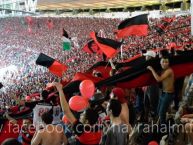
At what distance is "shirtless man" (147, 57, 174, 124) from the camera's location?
16.2 ft

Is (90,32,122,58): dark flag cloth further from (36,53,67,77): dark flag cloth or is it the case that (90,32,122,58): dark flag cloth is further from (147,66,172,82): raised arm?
(147,66,172,82): raised arm

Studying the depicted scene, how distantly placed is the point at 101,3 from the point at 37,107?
98.5ft

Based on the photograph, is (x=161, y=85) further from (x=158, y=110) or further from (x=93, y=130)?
(x=93, y=130)

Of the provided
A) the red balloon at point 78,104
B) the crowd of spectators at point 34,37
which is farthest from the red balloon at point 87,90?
the crowd of spectators at point 34,37

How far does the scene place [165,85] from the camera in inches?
198

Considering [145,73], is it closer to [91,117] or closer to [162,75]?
[162,75]

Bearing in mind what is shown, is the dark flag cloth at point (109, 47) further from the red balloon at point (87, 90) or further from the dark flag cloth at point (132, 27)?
the red balloon at point (87, 90)

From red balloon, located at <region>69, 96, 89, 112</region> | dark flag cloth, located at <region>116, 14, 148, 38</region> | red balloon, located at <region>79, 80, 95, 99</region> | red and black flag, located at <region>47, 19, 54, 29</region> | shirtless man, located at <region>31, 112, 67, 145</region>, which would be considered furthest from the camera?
red and black flag, located at <region>47, 19, 54, 29</region>

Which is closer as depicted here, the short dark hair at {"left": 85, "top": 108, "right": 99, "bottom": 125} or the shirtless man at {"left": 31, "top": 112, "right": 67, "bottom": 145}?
the short dark hair at {"left": 85, "top": 108, "right": 99, "bottom": 125}

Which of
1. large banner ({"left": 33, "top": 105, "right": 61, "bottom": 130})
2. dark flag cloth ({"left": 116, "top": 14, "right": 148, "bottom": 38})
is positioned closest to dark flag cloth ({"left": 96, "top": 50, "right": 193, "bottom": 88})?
large banner ({"left": 33, "top": 105, "right": 61, "bottom": 130})

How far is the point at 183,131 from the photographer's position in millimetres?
4016

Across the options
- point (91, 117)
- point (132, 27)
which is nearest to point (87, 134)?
point (91, 117)

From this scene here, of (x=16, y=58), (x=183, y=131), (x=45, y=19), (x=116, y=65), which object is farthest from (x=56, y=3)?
(x=183, y=131)

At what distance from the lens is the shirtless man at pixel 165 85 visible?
195 inches
